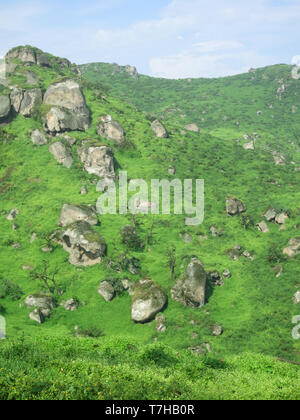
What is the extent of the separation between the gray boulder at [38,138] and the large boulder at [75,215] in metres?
31.8

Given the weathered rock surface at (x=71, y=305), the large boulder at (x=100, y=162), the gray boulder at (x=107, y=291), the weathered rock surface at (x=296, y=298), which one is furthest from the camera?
the large boulder at (x=100, y=162)

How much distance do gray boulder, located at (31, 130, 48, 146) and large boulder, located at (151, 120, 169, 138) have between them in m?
34.0

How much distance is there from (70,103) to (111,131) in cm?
1391

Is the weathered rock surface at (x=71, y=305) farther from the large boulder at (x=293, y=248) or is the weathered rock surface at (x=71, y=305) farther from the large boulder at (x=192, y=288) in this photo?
the large boulder at (x=293, y=248)

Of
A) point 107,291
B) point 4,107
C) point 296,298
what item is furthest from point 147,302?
point 4,107

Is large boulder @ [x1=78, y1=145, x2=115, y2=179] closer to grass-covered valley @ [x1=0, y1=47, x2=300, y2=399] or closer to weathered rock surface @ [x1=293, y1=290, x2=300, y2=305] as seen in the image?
grass-covered valley @ [x1=0, y1=47, x2=300, y2=399]

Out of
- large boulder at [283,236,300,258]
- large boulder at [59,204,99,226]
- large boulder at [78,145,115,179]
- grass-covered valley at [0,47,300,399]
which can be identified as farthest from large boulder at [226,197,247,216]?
large boulder at [59,204,99,226]

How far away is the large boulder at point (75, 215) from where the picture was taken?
6956 centimetres

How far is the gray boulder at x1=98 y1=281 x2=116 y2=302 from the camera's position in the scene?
182 ft

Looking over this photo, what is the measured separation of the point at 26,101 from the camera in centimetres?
10231

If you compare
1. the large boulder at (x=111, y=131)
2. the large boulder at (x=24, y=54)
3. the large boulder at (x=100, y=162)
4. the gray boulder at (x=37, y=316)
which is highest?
the large boulder at (x=24, y=54)

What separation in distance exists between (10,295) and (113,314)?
633 inches

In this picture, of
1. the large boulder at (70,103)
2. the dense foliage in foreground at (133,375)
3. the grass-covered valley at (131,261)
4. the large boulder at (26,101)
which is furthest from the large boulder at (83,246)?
the large boulder at (26,101)

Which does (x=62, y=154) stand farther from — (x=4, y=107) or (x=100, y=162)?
(x=4, y=107)
